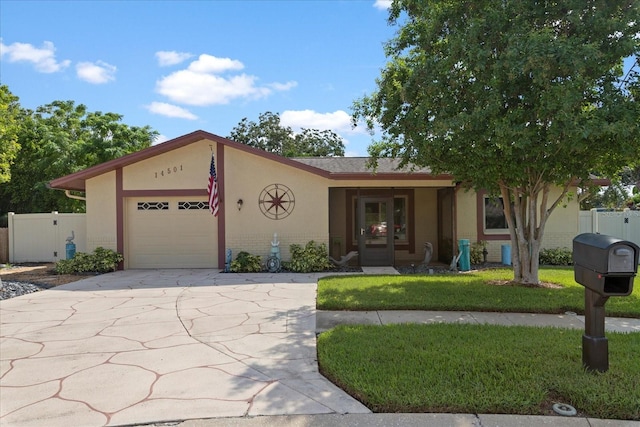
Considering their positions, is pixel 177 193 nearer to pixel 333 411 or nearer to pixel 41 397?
pixel 41 397

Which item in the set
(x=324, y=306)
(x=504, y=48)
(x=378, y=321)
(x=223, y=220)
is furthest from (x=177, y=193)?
(x=504, y=48)

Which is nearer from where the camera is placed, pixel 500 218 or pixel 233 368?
pixel 233 368

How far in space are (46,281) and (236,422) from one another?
9880 mm

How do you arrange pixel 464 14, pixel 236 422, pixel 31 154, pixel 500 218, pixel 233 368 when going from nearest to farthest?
pixel 236 422
pixel 233 368
pixel 464 14
pixel 500 218
pixel 31 154

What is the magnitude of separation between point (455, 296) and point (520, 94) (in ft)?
12.5

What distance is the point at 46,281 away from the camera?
35.4ft

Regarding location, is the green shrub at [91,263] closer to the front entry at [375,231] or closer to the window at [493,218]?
the front entry at [375,231]

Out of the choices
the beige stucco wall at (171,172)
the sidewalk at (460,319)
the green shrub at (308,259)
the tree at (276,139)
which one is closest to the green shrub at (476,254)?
the green shrub at (308,259)

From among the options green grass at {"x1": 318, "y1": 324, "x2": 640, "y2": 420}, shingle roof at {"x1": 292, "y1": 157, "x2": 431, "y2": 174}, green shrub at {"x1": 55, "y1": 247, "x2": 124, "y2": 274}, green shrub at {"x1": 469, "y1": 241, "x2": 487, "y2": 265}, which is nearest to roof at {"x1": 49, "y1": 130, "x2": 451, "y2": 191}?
shingle roof at {"x1": 292, "y1": 157, "x2": 431, "y2": 174}

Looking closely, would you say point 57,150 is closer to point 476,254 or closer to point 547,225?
point 476,254

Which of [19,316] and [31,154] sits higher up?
[31,154]

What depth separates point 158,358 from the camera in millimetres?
4801

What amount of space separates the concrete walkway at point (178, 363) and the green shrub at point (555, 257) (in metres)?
7.27

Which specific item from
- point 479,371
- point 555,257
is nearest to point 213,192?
point 479,371
